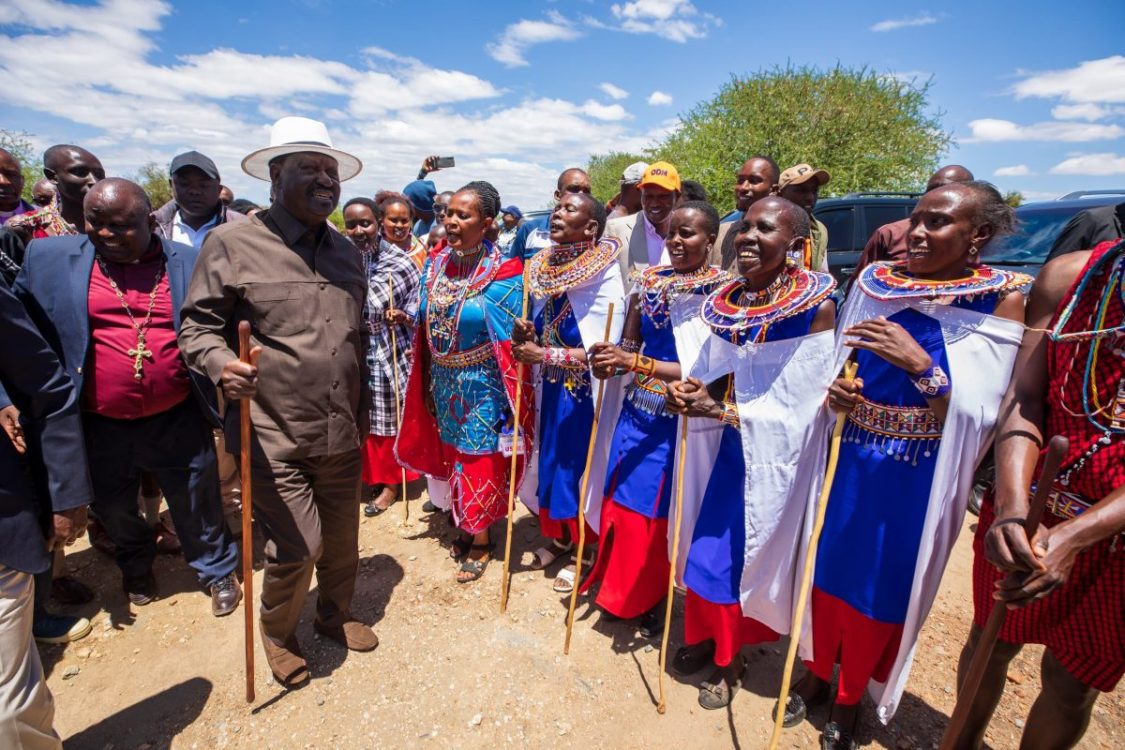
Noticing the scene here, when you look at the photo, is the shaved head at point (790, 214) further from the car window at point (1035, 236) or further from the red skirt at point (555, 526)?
the car window at point (1035, 236)

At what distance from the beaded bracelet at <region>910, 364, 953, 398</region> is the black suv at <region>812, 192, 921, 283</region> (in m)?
5.63

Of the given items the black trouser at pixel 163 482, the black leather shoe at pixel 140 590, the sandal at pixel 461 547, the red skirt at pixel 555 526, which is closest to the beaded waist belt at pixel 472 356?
the red skirt at pixel 555 526

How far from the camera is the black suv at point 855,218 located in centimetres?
722

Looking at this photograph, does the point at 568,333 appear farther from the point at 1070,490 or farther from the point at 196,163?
the point at 196,163

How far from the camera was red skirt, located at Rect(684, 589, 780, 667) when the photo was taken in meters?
2.62

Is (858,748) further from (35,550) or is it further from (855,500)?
(35,550)

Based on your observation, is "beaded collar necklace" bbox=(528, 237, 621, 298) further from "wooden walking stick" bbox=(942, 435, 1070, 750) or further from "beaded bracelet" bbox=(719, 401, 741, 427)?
"wooden walking stick" bbox=(942, 435, 1070, 750)

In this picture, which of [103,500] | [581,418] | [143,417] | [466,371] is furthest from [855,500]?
[103,500]

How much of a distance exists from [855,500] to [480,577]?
2362mm

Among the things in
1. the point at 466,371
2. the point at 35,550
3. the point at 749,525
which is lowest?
the point at 749,525

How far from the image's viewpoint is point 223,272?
2.42 m

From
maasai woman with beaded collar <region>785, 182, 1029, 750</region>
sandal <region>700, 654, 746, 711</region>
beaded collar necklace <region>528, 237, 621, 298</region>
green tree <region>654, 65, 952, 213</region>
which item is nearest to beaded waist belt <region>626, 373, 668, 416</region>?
beaded collar necklace <region>528, 237, 621, 298</region>

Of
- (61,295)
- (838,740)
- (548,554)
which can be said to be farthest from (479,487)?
(61,295)

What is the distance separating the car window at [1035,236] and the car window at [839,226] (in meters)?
1.95
